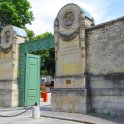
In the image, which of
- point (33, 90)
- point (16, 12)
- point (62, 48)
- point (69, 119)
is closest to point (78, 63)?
point (62, 48)

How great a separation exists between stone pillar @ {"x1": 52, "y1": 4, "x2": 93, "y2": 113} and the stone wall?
406 millimetres

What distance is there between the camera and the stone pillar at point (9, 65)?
16125 mm

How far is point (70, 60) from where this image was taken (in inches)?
507

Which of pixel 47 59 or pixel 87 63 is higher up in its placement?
pixel 47 59

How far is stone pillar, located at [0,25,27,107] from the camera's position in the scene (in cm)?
1612

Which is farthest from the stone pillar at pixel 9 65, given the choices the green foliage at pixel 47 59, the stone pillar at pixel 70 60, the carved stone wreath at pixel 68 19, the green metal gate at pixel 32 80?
the green foliage at pixel 47 59

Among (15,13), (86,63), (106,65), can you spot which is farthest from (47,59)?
(106,65)

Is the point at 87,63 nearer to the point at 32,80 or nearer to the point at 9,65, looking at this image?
the point at 32,80

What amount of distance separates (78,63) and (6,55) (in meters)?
6.29

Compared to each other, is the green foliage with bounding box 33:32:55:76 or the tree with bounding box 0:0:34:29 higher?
the tree with bounding box 0:0:34:29

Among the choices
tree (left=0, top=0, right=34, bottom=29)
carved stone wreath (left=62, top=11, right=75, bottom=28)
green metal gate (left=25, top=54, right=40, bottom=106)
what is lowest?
green metal gate (left=25, top=54, right=40, bottom=106)

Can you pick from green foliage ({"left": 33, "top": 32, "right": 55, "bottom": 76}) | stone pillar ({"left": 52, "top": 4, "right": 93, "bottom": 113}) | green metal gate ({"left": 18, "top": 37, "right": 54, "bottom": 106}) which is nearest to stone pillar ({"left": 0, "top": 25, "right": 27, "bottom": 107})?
green metal gate ({"left": 18, "top": 37, "right": 54, "bottom": 106})

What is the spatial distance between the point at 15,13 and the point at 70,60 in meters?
12.0

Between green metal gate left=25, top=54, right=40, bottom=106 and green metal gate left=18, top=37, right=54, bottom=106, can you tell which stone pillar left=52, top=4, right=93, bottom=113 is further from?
green metal gate left=25, top=54, right=40, bottom=106
